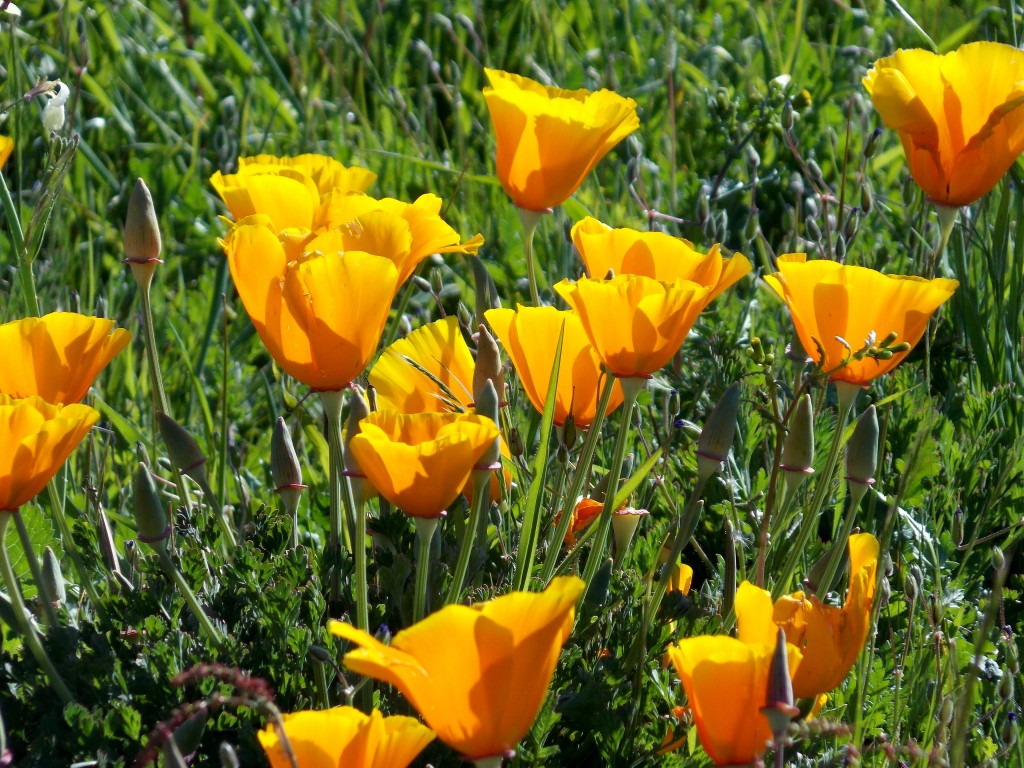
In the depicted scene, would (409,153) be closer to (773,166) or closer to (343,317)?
(773,166)

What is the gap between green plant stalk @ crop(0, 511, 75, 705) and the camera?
1.32 meters

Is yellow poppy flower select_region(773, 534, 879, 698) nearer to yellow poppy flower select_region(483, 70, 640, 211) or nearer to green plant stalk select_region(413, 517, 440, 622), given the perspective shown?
green plant stalk select_region(413, 517, 440, 622)

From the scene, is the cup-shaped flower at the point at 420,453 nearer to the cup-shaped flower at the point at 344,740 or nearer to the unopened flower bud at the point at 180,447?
the cup-shaped flower at the point at 344,740

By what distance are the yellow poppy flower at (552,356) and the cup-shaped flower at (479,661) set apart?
1.71 feet

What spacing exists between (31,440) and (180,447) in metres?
0.31

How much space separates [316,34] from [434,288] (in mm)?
2101

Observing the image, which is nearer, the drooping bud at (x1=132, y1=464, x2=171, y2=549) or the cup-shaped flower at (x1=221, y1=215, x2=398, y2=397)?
the cup-shaped flower at (x1=221, y1=215, x2=398, y2=397)

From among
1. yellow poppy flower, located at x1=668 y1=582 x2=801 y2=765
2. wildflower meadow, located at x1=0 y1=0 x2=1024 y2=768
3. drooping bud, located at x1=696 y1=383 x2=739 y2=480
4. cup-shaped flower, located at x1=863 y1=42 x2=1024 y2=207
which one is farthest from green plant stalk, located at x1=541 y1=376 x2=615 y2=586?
cup-shaped flower, located at x1=863 y1=42 x2=1024 y2=207

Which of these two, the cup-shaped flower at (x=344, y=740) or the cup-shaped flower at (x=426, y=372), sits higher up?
the cup-shaped flower at (x=426, y=372)

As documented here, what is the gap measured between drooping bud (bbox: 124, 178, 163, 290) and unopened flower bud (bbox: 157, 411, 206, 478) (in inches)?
7.8

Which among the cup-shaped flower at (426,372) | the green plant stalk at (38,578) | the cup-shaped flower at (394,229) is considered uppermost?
the cup-shaped flower at (394,229)

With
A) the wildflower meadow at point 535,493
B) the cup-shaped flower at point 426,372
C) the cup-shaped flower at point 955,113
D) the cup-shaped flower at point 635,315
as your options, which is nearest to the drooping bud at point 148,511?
the wildflower meadow at point 535,493

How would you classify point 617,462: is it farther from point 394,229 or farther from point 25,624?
point 25,624

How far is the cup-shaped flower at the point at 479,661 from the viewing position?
1032 millimetres
